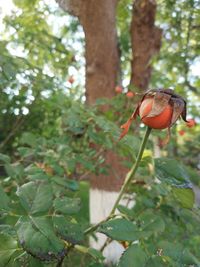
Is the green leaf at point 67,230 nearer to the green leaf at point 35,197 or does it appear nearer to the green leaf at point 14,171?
the green leaf at point 35,197

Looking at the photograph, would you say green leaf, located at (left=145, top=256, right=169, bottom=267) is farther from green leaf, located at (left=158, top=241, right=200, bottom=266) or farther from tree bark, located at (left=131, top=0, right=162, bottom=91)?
tree bark, located at (left=131, top=0, right=162, bottom=91)

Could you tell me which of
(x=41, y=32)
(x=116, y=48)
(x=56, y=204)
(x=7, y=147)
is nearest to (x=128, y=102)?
(x=41, y=32)

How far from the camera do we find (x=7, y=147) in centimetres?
439

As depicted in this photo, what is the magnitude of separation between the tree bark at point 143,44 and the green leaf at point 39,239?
8.29ft

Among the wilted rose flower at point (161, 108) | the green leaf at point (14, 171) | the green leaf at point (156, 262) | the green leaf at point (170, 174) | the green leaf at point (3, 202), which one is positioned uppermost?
the wilted rose flower at point (161, 108)

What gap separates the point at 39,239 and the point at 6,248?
0.37 ft

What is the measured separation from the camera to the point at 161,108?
0.70m

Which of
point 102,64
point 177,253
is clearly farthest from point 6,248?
point 102,64

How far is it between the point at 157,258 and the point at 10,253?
264 mm

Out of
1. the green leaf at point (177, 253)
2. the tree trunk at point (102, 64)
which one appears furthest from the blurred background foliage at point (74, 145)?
the tree trunk at point (102, 64)

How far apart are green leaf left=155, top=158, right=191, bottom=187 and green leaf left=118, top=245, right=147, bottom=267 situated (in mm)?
136

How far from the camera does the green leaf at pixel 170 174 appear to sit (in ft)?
2.62

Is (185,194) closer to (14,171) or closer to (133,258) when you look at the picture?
(133,258)

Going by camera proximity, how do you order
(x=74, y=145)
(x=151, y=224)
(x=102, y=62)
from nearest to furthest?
1. (x=151, y=224)
2. (x=74, y=145)
3. (x=102, y=62)
